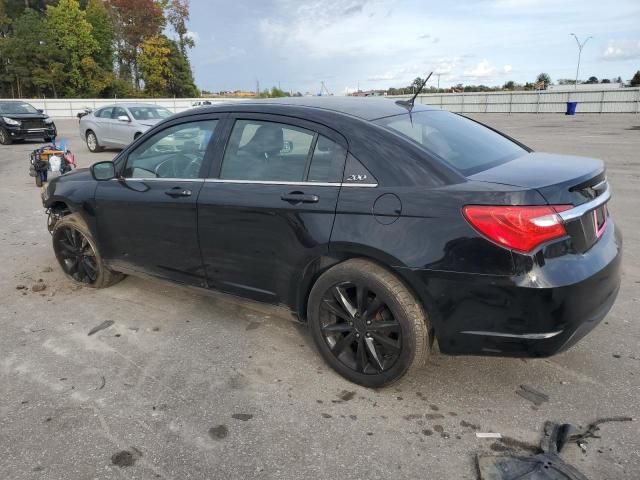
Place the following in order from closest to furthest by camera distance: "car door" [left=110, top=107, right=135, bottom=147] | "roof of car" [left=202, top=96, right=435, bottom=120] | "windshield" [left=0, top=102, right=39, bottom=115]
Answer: "roof of car" [left=202, top=96, right=435, bottom=120]
"car door" [left=110, top=107, right=135, bottom=147]
"windshield" [left=0, top=102, right=39, bottom=115]

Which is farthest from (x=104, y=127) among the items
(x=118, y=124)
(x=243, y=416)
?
(x=243, y=416)

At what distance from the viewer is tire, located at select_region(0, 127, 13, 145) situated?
19094 millimetres

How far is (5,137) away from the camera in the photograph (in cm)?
1931

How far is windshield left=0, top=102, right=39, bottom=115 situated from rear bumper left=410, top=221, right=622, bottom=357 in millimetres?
21418

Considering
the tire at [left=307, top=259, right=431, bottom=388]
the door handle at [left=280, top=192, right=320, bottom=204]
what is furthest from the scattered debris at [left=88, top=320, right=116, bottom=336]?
the door handle at [left=280, top=192, right=320, bottom=204]

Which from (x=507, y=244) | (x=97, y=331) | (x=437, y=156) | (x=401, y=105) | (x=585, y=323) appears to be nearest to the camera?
(x=507, y=244)

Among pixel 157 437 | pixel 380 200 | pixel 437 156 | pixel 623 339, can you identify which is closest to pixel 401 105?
pixel 437 156

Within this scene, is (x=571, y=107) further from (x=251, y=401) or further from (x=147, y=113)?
(x=251, y=401)

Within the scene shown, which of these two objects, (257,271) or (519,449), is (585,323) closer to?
(519,449)

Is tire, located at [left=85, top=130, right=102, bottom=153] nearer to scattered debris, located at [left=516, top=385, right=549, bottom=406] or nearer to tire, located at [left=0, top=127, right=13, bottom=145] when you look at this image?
tire, located at [left=0, top=127, right=13, bottom=145]

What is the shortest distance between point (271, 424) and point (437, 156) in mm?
1719

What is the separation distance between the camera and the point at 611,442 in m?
2.53

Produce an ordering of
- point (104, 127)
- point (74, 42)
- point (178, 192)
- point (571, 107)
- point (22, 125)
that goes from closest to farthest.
Answer: point (178, 192) → point (104, 127) → point (22, 125) → point (571, 107) → point (74, 42)

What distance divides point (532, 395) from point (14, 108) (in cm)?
2216
